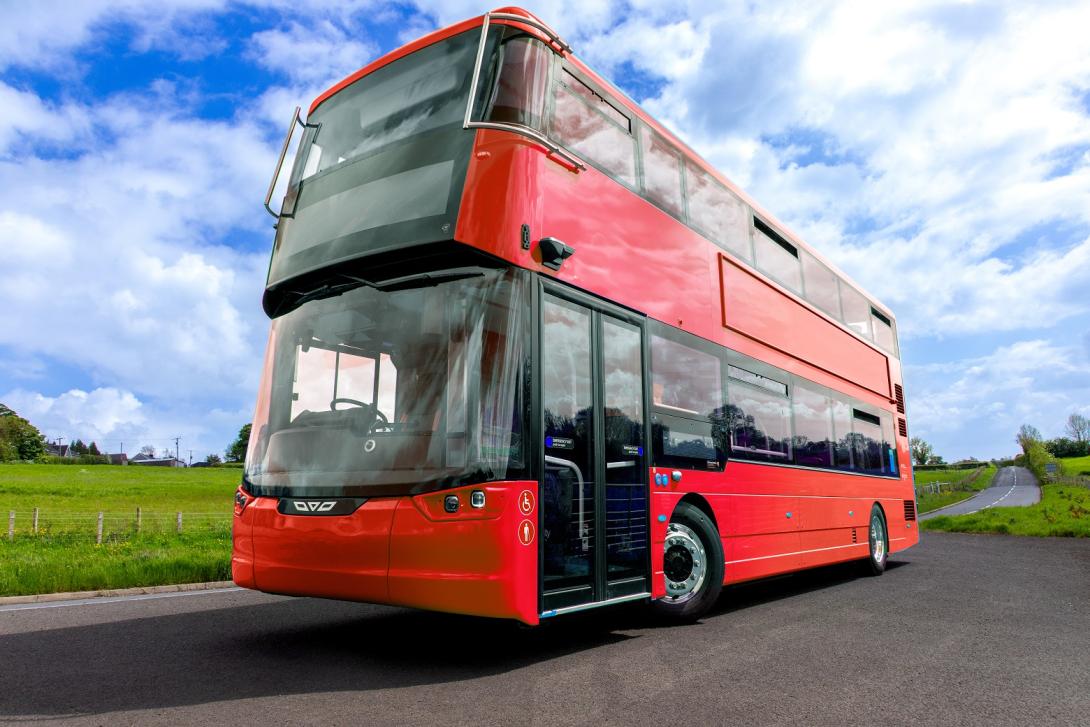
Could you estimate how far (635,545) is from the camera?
6.20 m

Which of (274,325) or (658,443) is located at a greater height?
(274,325)

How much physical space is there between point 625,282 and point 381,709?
3.81 m

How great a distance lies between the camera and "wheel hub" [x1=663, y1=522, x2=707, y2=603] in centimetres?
694

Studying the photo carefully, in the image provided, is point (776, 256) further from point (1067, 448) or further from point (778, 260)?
point (1067, 448)

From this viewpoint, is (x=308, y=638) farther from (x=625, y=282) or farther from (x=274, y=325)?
(x=625, y=282)

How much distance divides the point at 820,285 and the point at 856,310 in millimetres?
1863

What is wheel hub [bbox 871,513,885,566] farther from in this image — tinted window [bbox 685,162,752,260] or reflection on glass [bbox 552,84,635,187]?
reflection on glass [bbox 552,84,635,187]

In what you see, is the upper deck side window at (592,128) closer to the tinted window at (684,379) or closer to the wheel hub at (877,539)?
the tinted window at (684,379)

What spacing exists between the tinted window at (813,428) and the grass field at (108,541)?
8.15 metres

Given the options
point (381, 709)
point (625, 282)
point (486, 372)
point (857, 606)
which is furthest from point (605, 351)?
point (857, 606)

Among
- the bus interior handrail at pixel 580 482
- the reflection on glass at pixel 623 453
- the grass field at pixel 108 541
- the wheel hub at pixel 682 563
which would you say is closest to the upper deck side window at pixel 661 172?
the reflection on glass at pixel 623 453

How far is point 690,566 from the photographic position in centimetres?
713

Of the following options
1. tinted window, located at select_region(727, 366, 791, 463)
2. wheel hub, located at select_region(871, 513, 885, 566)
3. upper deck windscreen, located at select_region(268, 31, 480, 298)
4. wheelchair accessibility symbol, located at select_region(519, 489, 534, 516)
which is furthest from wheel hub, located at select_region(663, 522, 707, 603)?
wheel hub, located at select_region(871, 513, 885, 566)

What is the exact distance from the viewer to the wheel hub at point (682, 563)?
6.94 metres
